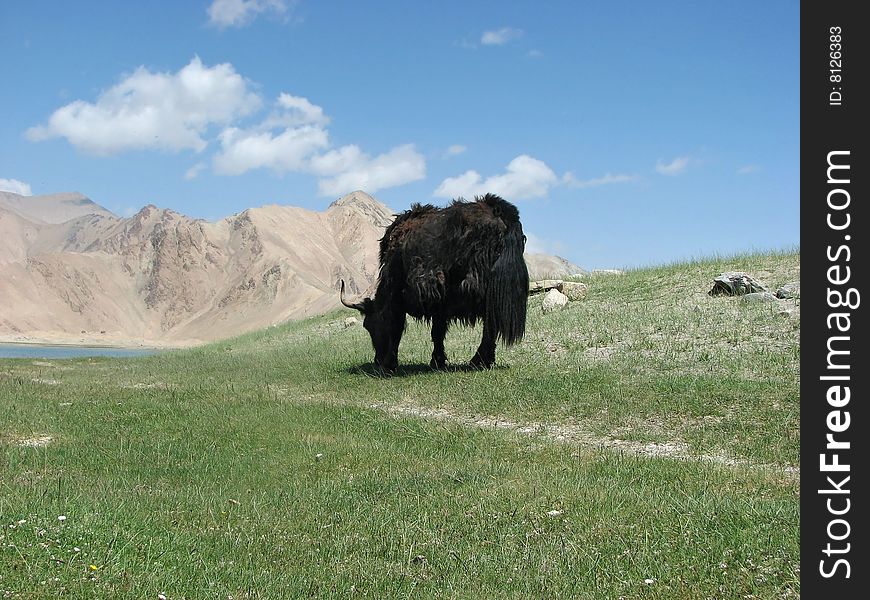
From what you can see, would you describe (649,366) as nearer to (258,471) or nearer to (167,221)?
(258,471)

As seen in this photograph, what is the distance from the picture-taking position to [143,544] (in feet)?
17.9

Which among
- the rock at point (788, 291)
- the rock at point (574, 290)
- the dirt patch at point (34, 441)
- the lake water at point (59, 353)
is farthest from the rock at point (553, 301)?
the dirt patch at point (34, 441)

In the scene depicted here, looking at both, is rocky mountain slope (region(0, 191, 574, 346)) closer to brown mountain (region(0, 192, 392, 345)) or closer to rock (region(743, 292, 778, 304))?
brown mountain (region(0, 192, 392, 345))

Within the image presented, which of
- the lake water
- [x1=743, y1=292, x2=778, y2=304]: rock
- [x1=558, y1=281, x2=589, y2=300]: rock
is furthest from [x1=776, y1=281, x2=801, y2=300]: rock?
the lake water

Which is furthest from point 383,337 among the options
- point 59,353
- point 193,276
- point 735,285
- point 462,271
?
point 193,276

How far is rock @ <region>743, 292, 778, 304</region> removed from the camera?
765 inches

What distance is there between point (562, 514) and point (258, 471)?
3.47 meters

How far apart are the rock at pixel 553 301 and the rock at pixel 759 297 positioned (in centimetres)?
603

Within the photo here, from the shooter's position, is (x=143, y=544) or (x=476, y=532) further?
(x=476, y=532)

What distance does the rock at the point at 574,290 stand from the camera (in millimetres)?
25922

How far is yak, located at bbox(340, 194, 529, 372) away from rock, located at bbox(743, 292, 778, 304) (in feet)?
25.7
